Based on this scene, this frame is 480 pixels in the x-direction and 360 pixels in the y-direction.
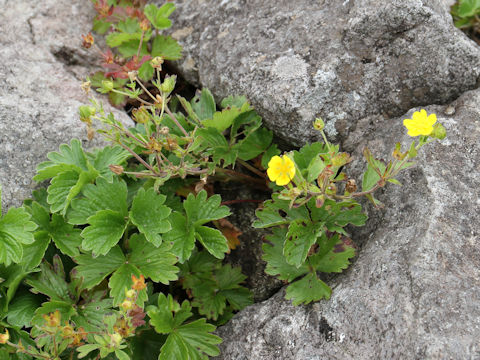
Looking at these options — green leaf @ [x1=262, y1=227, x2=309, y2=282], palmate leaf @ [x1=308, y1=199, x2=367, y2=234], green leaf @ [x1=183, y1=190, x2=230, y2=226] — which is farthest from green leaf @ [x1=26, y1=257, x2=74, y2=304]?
palmate leaf @ [x1=308, y1=199, x2=367, y2=234]

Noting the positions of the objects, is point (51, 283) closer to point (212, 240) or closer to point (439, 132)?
point (212, 240)

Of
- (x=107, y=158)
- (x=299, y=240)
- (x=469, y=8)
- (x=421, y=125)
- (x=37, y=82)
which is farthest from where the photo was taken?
(x=469, y=8)

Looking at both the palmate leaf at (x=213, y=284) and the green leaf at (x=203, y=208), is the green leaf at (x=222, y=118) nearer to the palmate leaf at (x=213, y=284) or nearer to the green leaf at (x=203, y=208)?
the green leaf at (x=203, y=208)

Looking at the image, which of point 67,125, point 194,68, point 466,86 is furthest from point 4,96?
point 466,86

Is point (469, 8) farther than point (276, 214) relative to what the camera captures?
Yes

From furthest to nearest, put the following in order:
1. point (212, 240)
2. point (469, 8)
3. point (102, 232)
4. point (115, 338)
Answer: point (469, 8) → point (212, 240) → point (102, 232) → point (115, 338)

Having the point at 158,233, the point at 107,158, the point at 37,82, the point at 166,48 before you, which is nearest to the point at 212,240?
the point at 158,233

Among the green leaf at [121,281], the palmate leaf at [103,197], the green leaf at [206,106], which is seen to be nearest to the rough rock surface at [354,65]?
the green leaf at [206,106]
